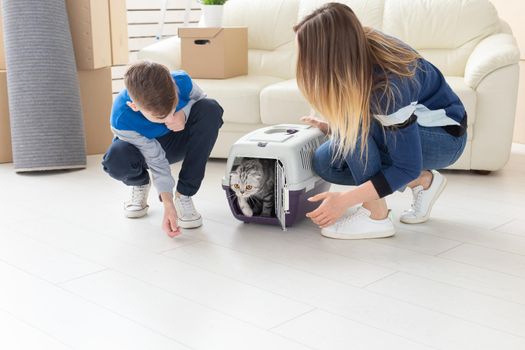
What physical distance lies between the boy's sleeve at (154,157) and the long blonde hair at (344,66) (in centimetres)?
63

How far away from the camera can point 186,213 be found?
251 centimetres

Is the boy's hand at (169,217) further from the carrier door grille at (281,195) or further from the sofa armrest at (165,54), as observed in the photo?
the sofa armrest at (165,54)

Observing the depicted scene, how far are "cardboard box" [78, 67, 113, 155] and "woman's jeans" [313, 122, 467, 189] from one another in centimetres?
173

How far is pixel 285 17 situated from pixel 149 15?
1.66 m

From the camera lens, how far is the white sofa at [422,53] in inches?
123

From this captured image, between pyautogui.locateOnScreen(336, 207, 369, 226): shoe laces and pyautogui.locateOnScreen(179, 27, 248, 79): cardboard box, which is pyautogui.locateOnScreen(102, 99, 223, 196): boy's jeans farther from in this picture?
pyautogui.locateOnScreen(179, 27, 248, 79): cardboard box

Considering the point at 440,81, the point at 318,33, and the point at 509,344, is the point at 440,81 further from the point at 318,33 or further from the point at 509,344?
the point at 509,344

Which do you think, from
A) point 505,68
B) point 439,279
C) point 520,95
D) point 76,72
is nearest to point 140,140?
point 439,279

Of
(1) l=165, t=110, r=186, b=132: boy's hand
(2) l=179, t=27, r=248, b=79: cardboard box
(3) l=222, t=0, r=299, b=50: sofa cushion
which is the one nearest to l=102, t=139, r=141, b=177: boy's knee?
(1) l=165, t=110, r=186, b=132: boy's hand

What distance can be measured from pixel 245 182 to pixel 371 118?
49cm

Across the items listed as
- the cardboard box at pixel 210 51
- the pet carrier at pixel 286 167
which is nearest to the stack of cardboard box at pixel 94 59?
the cardboard box at pixel 210 51

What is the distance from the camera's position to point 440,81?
2291 millimetres

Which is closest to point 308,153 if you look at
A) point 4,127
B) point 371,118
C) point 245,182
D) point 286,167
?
point 286,167

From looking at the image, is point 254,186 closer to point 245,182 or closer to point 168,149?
point 245,182
